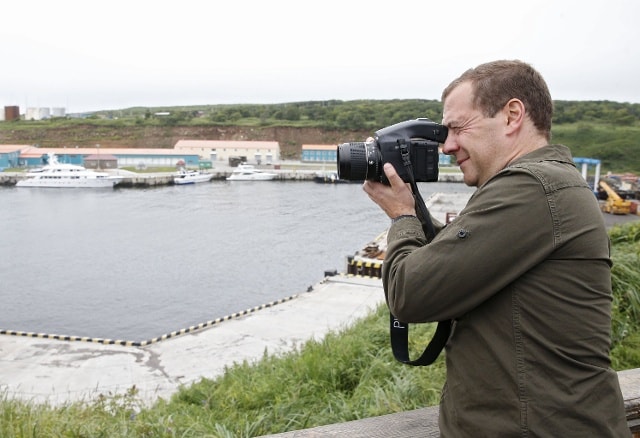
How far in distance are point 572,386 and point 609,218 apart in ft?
81.6

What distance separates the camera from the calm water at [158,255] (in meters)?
13.1

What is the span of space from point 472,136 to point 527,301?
353 mm

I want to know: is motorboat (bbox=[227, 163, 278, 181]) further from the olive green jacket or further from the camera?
the olive green jacket

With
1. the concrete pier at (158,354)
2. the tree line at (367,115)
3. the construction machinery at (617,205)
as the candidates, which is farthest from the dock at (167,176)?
the concrete pier at (158,354)

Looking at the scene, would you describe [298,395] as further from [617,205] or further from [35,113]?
[35,113]

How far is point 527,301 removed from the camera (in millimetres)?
976

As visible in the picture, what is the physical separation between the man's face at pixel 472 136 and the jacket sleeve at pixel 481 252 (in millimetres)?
147

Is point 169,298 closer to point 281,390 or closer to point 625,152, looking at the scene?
point 281,390

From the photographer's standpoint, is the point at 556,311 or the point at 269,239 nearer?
the point at 556,311

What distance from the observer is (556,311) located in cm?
96

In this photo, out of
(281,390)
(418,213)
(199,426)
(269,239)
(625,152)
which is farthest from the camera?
(625,152)

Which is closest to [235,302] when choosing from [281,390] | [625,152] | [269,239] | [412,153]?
[269,239]

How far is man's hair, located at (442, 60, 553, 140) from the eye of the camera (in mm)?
1090

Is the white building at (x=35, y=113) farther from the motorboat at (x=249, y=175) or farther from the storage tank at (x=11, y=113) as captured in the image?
the motorboat at (x=249, y=175)
